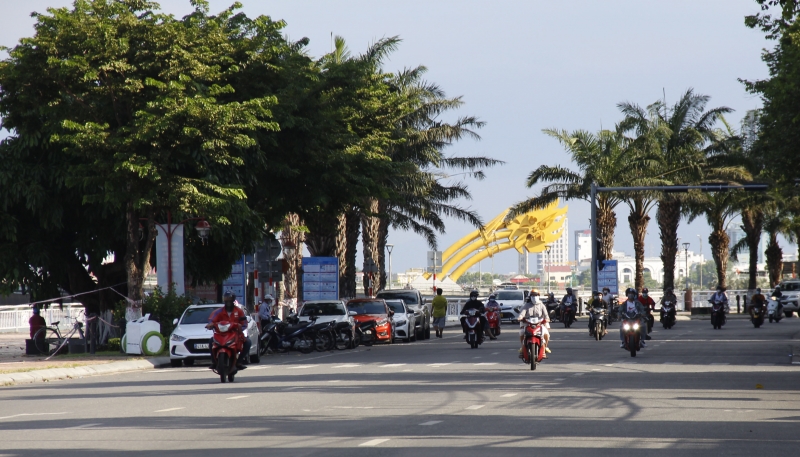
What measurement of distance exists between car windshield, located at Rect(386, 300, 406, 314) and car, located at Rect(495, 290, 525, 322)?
16.7 metres

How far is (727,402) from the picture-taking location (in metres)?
14.7

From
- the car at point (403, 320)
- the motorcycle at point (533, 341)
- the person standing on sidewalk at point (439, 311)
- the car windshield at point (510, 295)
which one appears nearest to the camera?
the motorcycle at point (533, 341)

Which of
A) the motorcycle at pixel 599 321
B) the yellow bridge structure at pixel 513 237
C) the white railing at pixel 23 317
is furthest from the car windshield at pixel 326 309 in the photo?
the yellow bridge structure at pixel 513 237

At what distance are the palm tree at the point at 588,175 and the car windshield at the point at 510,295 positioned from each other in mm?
4520

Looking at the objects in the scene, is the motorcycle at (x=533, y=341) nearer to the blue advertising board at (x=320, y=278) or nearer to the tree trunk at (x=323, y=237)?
the blue advertising board at (x=320, y=278)

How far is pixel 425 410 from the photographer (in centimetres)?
1368

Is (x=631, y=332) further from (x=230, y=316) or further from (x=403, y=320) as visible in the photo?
(x=403, y=320)

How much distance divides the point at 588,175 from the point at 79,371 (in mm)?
36792

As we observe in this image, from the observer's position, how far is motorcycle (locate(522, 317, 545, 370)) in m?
21.6

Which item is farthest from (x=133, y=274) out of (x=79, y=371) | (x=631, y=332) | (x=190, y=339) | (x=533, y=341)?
(x=631, y=332)

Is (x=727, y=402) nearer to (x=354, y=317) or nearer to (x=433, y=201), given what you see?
(x=354, y=317)

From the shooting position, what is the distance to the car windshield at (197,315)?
25.4 m

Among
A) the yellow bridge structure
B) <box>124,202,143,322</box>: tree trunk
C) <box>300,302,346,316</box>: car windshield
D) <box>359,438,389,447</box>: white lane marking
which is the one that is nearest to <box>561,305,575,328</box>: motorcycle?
<box>300,302,346,316</box>: car windshield

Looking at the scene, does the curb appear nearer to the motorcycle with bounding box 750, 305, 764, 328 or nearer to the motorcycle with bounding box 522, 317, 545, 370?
the motorcycle with bounding box 522, 317, 545, 370
